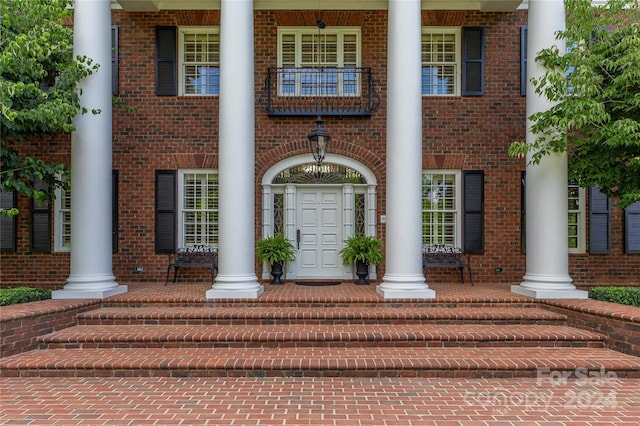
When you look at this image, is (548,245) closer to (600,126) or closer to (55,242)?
(600,126)

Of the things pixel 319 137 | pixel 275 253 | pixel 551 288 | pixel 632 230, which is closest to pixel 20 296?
pixel 275 253

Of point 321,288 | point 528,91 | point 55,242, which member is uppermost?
point 528,91

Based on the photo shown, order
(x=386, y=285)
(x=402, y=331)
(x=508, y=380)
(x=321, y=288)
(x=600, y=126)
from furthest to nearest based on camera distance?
(x=321, y=288) → (x=386, y=285) → (x=600, y=126) → (x=402, y=331) → (x=508, y=380)

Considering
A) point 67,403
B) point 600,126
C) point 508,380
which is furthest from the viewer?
point 600,126

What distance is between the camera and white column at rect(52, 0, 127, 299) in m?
6.75

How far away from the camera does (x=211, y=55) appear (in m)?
8.98

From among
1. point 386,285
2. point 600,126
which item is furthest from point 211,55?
point 600,126

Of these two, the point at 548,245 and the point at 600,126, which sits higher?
the point at 600,126

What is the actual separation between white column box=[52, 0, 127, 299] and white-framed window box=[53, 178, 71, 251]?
231 centimetres

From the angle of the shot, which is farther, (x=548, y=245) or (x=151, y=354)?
(x=548, y=245)

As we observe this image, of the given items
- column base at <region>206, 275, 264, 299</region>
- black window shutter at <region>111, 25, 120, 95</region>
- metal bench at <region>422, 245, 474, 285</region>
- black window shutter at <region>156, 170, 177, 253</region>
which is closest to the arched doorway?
metal bench at <region>422, 245, 474, 285</region>

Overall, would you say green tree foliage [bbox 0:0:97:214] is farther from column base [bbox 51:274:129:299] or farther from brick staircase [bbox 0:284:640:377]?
brick staircase [bbox 0:284:640:377]

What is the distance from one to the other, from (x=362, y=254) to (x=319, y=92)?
144 inches

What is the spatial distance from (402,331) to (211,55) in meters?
7.12
